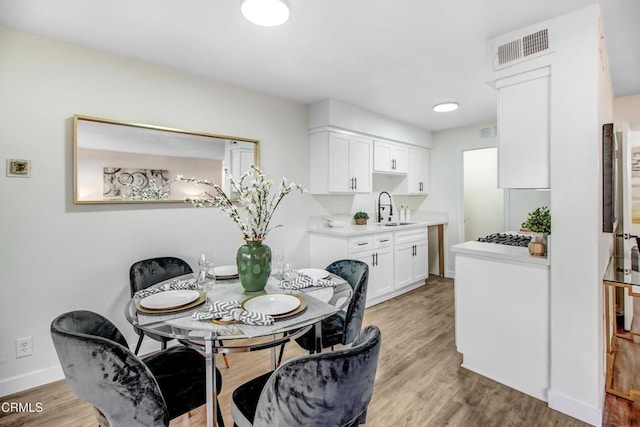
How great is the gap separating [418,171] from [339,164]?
1.94m

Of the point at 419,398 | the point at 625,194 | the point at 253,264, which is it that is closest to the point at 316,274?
the point at 253,264

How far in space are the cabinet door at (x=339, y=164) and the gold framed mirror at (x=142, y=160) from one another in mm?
1102

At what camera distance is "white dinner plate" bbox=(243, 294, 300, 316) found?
1440 millimetres

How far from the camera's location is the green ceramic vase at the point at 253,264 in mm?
1721

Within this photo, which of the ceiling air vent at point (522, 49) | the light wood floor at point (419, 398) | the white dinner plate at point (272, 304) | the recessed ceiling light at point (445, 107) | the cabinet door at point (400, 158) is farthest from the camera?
the cabinet door at point (400, 158)

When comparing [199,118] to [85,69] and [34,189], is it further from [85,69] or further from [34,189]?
[34,189]

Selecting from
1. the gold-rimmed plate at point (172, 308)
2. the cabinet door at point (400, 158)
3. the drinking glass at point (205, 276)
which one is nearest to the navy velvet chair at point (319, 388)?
the gold-rimmed plate at point (172, 308)

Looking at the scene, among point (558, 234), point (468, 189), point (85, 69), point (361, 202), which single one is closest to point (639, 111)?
point (468, 189)

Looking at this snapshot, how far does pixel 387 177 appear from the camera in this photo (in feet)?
16.8

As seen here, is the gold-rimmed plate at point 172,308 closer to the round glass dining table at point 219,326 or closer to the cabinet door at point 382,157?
the round glass dining table at point 219,326

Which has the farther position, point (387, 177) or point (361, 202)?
point (387, 177)

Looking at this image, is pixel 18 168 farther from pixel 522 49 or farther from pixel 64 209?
pixel 522 49

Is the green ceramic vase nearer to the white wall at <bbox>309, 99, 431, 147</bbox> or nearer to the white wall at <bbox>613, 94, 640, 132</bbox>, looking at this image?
the white wall at <bbox>309, 99, 431, 147</bbox>

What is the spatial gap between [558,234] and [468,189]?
3813 mm
